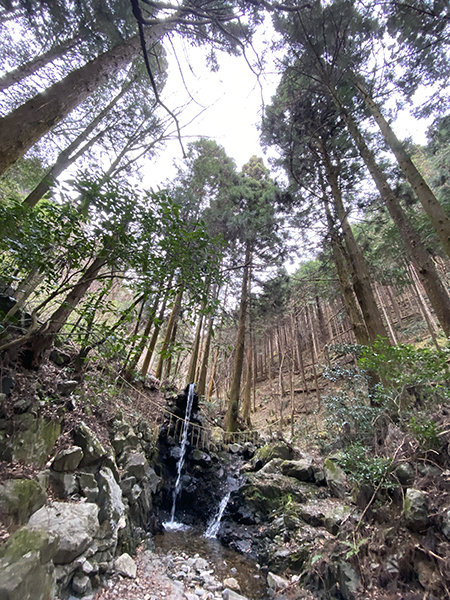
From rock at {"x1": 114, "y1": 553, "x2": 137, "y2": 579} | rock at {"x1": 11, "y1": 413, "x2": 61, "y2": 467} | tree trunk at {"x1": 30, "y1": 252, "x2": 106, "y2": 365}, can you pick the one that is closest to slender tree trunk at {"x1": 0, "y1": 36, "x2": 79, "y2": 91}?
tree trunk at {"x1": 30, "y1": 252, "x2": 106, "y2": 365}

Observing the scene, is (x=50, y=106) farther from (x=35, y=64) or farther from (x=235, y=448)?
(x=235, y=448)

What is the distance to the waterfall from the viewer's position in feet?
16.5

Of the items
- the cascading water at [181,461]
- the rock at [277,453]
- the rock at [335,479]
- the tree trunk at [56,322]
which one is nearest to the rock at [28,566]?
the tree trunk at [56,322]

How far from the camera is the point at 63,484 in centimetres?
285

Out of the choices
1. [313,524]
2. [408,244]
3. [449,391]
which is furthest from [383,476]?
[408,244]

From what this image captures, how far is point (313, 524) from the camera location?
409 centimetres

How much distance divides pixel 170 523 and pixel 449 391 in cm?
592

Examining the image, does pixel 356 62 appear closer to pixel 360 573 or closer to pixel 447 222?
pixel 447 222

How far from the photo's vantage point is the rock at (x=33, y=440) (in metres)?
2.60

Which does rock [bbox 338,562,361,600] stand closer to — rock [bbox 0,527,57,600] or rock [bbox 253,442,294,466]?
rock [bbox 0,527,57,600]

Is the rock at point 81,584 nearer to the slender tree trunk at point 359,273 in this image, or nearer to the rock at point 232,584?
the rock at point 232,584

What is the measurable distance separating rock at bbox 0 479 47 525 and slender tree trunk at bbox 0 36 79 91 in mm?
6956

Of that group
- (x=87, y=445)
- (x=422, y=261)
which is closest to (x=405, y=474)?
(x=422, y=261)

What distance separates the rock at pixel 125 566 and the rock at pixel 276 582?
1.85 m
